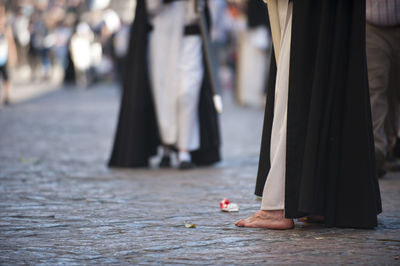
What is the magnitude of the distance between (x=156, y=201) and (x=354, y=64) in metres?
1.69

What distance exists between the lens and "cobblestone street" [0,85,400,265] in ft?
11.2

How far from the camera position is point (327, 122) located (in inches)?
149

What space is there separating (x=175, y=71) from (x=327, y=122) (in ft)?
10.2

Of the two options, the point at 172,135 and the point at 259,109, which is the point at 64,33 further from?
the point at 172,135

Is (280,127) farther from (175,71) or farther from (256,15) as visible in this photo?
(256,15)

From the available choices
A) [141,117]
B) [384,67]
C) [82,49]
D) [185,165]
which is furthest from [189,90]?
[82,49]

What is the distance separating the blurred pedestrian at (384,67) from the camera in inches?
198

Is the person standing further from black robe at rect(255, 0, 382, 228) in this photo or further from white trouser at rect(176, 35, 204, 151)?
white trouser at rect(176, 35, 204, 151)

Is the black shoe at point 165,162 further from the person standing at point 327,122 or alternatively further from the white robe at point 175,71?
the person standing at point 327,122

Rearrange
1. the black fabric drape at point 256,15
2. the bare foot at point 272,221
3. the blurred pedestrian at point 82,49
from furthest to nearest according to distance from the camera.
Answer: the blurred pedestrian at point 82,49 → the black fabric drape at point 256,15 → the bare foot at point 272,221

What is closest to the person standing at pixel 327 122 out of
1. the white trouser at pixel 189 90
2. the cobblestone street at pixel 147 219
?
the cobblestone street at pixel 147 219

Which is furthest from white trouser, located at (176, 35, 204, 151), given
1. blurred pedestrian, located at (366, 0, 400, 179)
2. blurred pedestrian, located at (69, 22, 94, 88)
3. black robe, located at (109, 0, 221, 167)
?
blurred pedestrian, located at (69, 22, 94, 88)

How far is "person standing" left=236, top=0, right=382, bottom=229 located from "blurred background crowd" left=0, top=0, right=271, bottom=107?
385 inches

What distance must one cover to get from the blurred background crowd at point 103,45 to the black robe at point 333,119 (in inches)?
385
